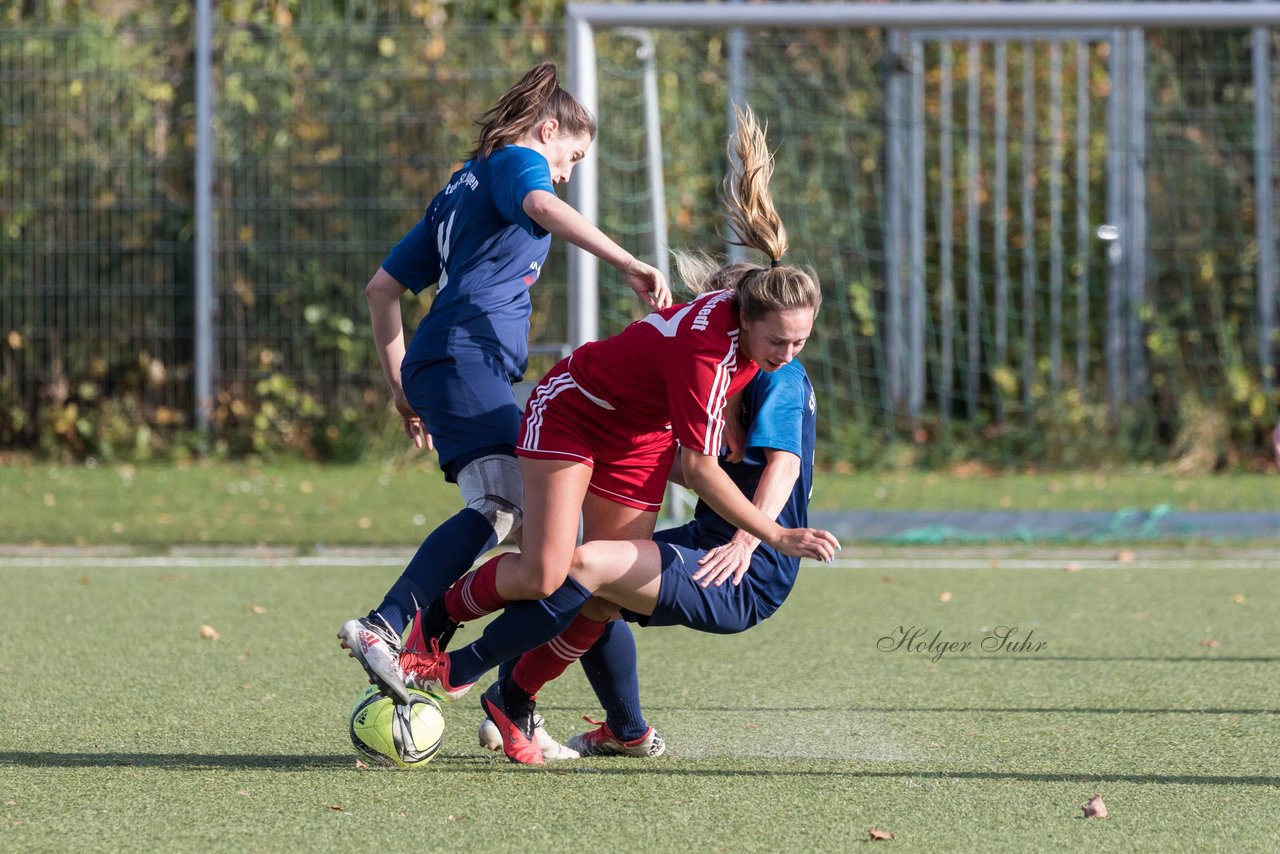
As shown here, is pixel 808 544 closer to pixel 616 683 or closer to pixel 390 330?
pixel 616 683

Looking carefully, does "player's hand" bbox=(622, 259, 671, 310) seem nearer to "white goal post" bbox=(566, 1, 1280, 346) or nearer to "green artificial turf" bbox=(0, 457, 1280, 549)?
"white goal post" bbox=(566, 1, 1280, 346)

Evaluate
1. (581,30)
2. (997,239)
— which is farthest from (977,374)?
(581,30)

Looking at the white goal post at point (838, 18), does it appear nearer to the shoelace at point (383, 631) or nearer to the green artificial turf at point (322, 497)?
the green artificial turf at point (322, 497)

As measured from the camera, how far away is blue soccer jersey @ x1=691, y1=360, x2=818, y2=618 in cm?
375

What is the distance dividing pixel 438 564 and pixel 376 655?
13.2 inches

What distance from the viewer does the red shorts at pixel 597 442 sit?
3.73 metres

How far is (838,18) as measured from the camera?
855 cm

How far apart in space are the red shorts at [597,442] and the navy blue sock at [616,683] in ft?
1.15

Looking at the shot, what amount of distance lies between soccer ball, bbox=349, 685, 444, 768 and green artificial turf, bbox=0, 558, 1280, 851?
0.04 m

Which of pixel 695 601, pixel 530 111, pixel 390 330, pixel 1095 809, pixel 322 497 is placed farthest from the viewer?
pixel 322 497

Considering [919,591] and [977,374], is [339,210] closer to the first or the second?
[977,374]

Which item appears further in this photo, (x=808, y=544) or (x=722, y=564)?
(x=722, y=564)

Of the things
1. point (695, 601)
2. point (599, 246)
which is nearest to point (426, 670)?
point (695, 601)

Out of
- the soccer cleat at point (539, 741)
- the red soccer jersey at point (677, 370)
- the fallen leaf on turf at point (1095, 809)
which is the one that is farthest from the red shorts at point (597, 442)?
the fallen leaf on turf at point (1095, 809)
